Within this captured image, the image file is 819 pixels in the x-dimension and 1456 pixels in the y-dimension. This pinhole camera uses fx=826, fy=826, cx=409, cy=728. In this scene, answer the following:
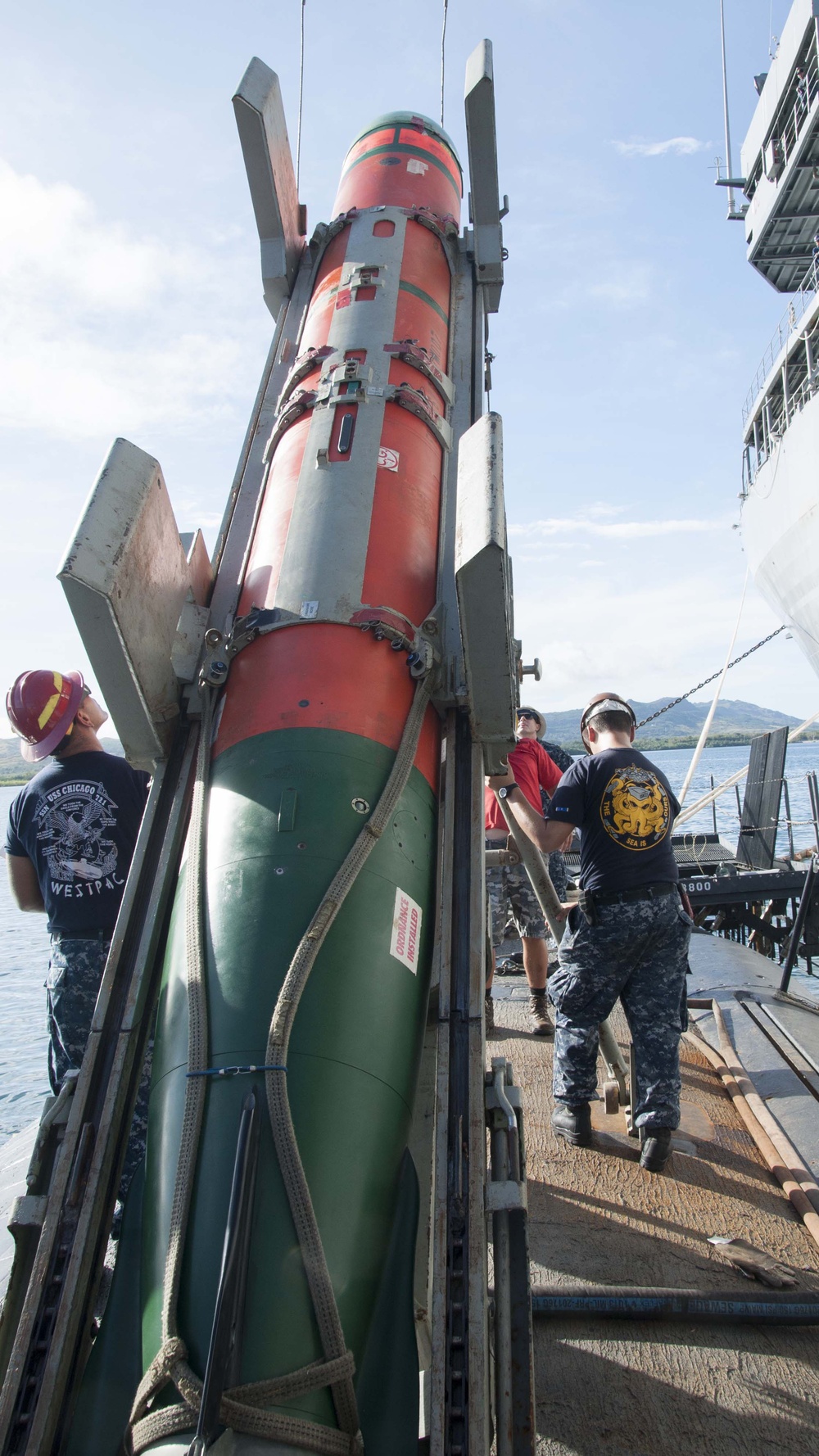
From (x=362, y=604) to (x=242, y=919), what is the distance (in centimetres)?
120

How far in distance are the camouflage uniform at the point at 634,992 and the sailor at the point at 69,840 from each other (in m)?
1.79

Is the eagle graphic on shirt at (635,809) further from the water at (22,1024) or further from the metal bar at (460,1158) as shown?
the water at (22,1024)

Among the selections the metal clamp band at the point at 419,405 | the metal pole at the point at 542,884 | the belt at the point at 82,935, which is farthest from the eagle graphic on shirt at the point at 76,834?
the metal clamp band at the point at 419,405

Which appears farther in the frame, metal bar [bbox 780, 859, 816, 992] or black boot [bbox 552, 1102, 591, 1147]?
metal bar [bbox 780, 859, 816, 992]

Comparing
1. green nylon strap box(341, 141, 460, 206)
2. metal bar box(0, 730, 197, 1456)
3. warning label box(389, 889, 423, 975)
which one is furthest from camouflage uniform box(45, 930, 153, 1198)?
green nylon strap box(341, 141, 460, 206)

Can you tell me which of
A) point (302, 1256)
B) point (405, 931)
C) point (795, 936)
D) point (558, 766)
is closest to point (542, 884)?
point (405, 931)

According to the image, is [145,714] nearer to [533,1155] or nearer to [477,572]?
[477,572]

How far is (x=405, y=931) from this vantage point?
2.46 m

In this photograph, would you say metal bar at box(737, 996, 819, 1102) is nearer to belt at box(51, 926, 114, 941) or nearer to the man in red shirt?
the man in red shirt

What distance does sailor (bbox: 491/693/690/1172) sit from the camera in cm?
321

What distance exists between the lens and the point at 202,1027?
213 cm

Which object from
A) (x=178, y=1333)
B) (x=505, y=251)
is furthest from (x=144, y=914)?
(x=505, y=251)

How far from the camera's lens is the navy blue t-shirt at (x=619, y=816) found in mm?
3260

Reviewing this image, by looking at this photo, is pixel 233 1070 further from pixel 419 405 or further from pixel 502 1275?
pixel 419 405
